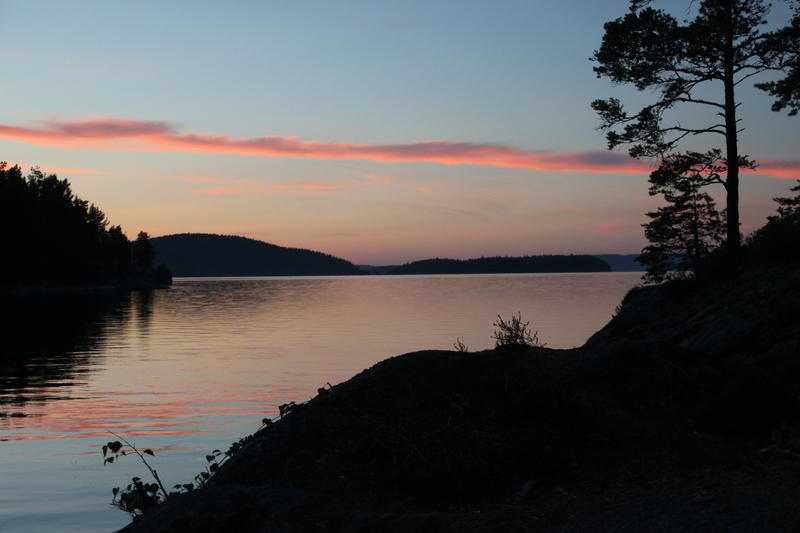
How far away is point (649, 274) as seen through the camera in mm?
50375

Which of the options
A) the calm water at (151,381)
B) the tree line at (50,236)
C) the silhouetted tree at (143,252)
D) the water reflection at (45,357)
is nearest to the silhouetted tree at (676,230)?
the calm water at (151,381)

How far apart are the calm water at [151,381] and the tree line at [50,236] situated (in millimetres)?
62630

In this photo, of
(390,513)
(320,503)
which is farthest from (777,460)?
(320,503)

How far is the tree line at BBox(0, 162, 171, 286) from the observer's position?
375ft

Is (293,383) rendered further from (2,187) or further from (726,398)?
(2,187)

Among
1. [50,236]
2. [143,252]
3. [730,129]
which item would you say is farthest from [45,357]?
[143,252]

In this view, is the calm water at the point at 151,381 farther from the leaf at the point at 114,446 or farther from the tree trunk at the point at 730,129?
the tree trunk at the point at 730,129

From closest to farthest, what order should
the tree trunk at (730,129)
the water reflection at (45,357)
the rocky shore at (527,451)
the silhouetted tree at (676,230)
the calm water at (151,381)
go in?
the rocky shore at (527,451)
the calm water at (151,381)
the tree trunk at (730,129)
the water reflection at (45,357)
the silhouetted tree at (676,230)

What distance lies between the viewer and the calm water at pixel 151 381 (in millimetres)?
13852

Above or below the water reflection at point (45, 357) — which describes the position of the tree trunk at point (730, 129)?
above

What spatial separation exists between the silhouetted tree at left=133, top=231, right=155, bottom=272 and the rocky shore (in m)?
185

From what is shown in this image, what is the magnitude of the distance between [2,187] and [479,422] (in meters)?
126

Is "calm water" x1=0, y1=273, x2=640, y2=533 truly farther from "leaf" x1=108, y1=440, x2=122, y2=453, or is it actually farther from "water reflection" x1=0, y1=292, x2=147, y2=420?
"leaf" x1=108, y1=440, x2=122, y2=453

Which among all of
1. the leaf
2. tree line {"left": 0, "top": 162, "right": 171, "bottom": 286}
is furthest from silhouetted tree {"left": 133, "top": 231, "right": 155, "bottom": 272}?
the leaf
